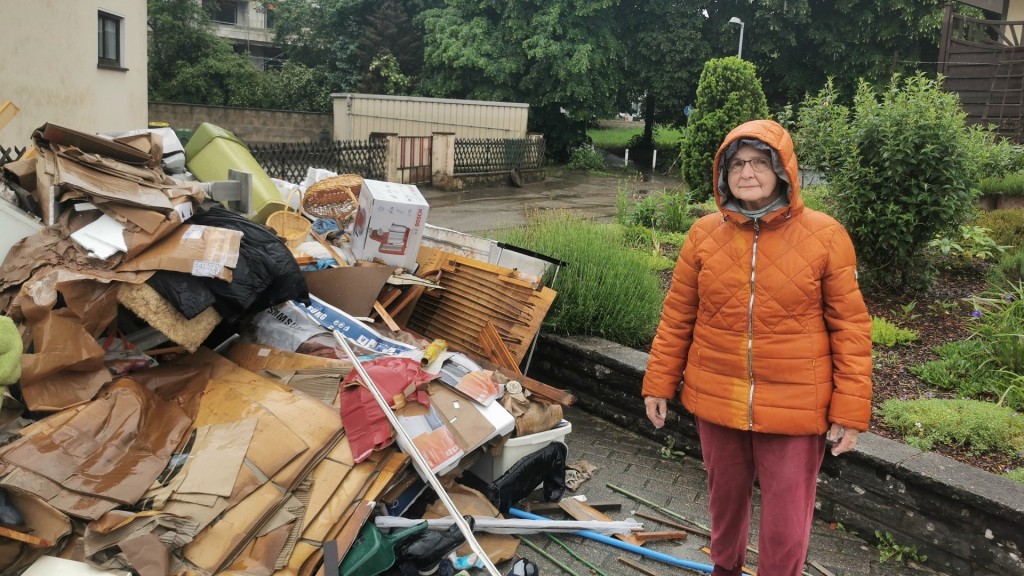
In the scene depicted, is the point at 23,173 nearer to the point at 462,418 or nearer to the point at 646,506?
the point at 462,418

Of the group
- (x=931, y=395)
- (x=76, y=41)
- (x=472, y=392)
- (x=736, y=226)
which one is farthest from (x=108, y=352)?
(x=76, y=41)

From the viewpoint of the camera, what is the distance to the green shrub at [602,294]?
5.44m

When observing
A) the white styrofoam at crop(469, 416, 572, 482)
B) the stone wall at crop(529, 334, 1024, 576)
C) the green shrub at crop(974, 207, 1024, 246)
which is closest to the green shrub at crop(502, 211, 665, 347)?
the white styrofoam at crop(469, 416, 572, 482)

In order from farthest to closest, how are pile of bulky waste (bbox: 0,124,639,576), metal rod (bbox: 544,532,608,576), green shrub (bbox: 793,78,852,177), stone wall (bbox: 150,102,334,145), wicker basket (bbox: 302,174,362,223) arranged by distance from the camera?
stone wall (bbox: 150,102,334,145) → green shrub (bbox: 793,78,852,177) → wicker basket (bbox: 302,174,362,223) → metal rod (bbox: 544,532,608,576) → pile of bulky waste (bbox: 0,124,639,576)

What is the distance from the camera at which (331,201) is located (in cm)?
575

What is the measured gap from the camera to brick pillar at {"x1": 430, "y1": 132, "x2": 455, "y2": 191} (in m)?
17.5

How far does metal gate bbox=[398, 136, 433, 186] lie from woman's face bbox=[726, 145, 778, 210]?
14.0 metres

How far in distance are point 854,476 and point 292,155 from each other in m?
11.0

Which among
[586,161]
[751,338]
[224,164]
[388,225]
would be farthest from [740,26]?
[751,338]

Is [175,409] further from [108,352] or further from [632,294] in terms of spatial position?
[632,294]

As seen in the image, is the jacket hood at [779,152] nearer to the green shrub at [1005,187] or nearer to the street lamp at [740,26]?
the green shrub at [1005,187]

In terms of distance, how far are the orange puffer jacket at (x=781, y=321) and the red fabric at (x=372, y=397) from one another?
1.34m

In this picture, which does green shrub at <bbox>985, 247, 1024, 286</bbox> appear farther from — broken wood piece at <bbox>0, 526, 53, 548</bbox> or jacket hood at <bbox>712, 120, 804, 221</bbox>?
broken wood piece at <bbox>0, 526, 53, 548</bbox>

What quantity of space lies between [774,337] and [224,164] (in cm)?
428
